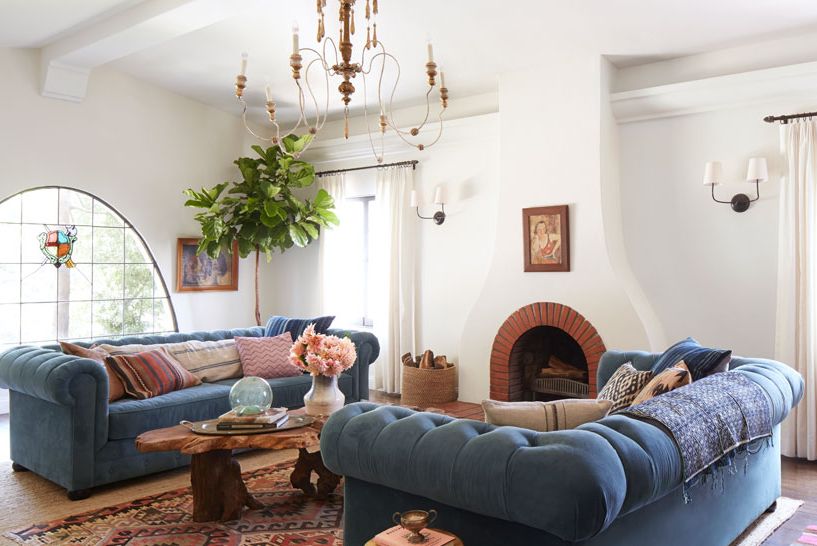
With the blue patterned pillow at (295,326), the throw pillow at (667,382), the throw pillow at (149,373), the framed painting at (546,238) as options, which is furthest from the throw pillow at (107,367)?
the framed painting at (546,238)

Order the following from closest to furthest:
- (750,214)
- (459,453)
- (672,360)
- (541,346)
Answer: (459,453) → (672,360) → (750,214) → (541,346)

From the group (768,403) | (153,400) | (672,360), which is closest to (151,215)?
(153,400)

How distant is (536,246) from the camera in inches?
228

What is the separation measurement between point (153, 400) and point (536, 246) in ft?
10.3

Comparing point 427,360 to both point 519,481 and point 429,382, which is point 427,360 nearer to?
point 429,382

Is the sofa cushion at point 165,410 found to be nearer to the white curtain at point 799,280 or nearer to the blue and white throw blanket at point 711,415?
the blue and white throw blanket at point 711,415

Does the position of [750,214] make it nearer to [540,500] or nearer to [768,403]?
[768,403]

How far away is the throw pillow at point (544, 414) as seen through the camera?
8.37ft

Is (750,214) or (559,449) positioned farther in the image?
(750,214)

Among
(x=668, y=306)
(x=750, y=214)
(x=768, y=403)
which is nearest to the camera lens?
(x=768, y=403)

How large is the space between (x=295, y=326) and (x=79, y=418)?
215 cm

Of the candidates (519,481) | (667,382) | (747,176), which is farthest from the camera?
(747,176)

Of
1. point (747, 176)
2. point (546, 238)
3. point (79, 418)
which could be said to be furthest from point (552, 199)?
point (79, 418)

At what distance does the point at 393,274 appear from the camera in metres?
7.04
